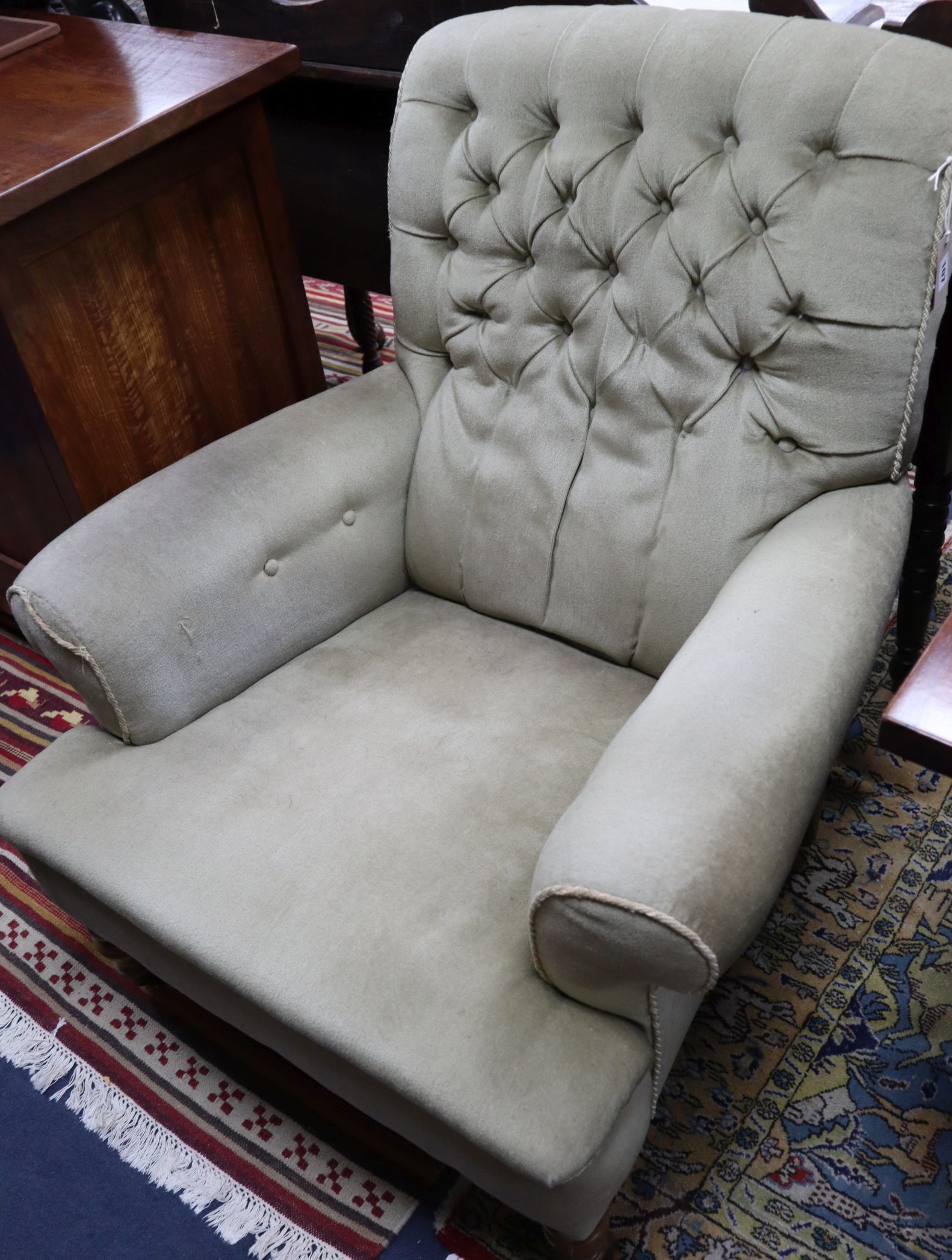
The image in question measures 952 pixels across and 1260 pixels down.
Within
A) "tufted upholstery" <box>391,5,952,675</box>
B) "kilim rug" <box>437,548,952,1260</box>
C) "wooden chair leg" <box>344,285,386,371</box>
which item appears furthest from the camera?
"wooden chair leg" <box>344,285,386,371</box>

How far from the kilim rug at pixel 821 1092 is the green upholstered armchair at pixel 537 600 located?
17 centimetres

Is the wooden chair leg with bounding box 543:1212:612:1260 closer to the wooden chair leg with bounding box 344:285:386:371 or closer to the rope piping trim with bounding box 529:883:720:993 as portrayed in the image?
the rope piping trim with bounding box 529:883:720:993

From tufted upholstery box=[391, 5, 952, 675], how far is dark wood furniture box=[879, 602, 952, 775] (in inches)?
12.7

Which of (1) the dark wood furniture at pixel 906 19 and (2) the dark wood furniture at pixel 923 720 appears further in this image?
(1) the dark wood furniture at pixel 906 19

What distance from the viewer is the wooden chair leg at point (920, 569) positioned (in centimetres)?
143

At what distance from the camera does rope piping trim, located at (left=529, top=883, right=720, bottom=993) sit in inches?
30.7

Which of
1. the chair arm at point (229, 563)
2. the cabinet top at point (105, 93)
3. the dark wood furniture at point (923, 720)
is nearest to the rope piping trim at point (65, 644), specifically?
the chair arm at point (229, 563)

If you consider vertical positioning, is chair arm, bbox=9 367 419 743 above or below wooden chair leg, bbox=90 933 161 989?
above

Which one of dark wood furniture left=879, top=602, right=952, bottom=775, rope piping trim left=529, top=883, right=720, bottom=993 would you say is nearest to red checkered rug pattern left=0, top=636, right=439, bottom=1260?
rope piping trim left=529, top=883, right=720, bottom=993

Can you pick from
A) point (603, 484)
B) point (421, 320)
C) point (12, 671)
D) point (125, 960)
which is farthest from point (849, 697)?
point (12, 671)

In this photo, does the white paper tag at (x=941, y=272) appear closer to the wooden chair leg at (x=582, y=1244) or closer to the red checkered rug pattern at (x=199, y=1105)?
the wooden chair leg at (x=582, y=1244)

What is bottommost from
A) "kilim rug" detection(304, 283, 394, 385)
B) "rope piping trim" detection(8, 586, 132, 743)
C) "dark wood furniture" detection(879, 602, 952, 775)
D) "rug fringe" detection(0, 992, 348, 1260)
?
"rug fringe" detection(0, 992, 348, 1260)

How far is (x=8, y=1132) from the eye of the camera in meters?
1.29

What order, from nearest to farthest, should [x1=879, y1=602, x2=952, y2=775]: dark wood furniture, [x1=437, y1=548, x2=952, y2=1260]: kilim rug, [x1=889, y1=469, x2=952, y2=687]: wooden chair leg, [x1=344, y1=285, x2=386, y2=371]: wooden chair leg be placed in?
[x1=879, y1=602, x2=952, y2=775]: dark wood furniture < [x1=437, y1=548, x2=952, y2=1260]: kilim rug < [x1=889, y1=469, x2=952, y2=687]: wooden chair leg < [x1=344, y1=285, x2=386, y2=371]: wooden chair leg
